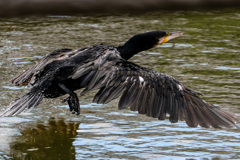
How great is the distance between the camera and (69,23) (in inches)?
565

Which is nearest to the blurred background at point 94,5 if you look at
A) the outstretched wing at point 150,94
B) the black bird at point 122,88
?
the black bird at point 122,88

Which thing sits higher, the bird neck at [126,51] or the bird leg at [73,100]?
the bird neck at [126,51]

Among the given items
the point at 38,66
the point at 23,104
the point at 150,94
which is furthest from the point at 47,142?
the point at 150,94

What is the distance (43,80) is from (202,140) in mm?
1977

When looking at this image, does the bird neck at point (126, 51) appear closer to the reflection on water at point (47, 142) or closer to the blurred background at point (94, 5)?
the reflection on water at point (47, 142)

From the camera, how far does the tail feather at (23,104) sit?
20.2 feet

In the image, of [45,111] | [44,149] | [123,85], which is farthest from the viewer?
[45,111]

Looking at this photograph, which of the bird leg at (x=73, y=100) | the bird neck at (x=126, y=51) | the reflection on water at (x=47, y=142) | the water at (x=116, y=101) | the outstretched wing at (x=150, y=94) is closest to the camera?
the outstretched wing at (x=150, y=94)

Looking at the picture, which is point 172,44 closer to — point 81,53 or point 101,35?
point 101,35

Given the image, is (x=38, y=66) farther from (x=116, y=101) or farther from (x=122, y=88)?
→ (x=122, y=88)

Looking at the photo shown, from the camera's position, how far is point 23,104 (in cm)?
627

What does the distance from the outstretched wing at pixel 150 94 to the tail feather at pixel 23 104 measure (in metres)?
0.56

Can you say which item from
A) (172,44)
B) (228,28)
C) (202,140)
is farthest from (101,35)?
(202,140)

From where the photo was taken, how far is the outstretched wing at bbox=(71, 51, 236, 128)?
5.62 metres
